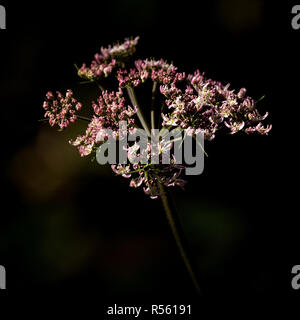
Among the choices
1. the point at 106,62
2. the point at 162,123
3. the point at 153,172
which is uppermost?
the point at 106,62

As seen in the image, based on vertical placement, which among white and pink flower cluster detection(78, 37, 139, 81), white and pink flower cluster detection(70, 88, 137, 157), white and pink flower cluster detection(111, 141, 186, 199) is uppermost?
white and pink flower cluster detection(78, 37, 139, 81)

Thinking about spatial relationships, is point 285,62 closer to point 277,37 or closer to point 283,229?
point 277,37

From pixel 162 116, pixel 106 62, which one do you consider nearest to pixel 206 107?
pixel 162 116

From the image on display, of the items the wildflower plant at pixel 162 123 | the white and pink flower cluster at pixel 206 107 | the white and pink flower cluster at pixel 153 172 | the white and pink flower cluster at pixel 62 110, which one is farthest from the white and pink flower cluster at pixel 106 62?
the white and pink flower cluster at pixel 153 172

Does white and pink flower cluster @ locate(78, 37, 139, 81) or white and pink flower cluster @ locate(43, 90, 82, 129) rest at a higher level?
white and pink flower cluster @ locate(78, 37, 139, 81)

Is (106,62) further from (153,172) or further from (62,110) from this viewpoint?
(153,172)

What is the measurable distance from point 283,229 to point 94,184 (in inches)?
95.9

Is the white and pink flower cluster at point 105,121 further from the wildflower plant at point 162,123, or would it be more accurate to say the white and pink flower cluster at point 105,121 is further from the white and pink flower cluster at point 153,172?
the white and pink flower cluster at point 153,172

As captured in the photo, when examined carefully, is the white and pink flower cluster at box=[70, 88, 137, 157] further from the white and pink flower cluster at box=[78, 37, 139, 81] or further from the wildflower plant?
the white and pink flower cluster at box=[78, 37, 139, 81]

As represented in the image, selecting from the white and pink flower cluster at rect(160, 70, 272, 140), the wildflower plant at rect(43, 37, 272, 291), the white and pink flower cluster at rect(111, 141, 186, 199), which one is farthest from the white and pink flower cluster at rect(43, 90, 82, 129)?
the white and pink flower cluster at rect(160, 70, 272, 140)

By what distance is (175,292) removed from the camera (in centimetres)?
379

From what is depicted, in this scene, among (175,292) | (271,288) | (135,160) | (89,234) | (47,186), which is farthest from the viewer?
(47,186)

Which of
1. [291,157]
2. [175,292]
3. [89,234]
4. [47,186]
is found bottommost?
[175,292]

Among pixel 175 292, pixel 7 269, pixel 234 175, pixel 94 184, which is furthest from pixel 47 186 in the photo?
pixel 234 175
